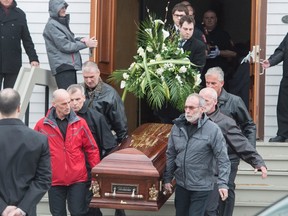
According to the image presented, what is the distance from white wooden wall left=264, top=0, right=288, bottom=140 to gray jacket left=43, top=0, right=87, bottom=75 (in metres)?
2.70

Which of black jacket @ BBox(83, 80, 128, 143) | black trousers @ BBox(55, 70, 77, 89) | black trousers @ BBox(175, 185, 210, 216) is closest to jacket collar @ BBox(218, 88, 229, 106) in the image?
black jacket @ BBox(83, 80, 128, 143)

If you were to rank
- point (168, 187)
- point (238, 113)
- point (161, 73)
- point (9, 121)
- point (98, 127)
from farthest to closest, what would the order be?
point (161, 73)
point (238, 113)
point (98, 127)
point (168, 187)
point (9, 121)

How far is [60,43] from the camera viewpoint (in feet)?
37.9

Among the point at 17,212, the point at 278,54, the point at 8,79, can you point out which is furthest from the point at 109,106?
the point at 17,212

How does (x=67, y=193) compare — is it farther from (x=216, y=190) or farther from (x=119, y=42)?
(x=119, y=42)

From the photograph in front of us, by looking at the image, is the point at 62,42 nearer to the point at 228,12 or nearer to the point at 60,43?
the point at 60,43

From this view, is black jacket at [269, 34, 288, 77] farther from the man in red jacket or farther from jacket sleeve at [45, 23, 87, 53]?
the man in red jacket

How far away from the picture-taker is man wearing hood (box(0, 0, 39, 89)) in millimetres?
12266

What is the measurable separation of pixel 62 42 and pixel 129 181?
2901 mm

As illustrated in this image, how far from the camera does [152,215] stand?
411 inches

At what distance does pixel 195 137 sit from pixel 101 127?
1309 mm

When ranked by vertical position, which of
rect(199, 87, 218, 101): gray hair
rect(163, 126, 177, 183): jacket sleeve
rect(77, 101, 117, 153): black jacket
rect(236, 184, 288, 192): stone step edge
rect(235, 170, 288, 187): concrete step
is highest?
rect(199, 87, 218, 101): gray hair

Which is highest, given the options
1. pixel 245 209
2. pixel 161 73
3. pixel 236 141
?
Answer: pixel 161 73

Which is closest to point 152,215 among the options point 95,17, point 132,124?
point 95,17
